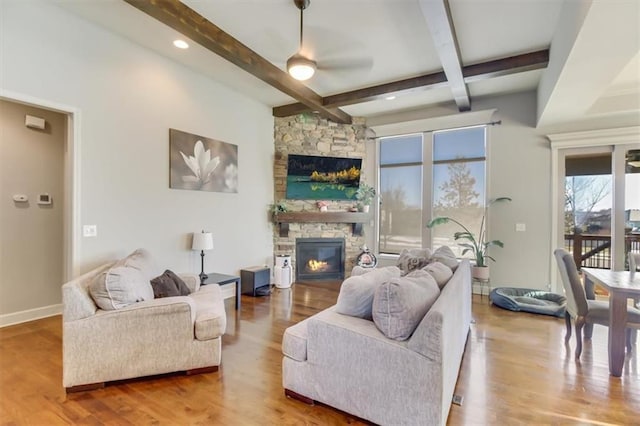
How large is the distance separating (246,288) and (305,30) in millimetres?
3699

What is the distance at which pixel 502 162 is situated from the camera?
5039mm

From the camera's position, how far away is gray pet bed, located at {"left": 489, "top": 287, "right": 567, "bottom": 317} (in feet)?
13.0

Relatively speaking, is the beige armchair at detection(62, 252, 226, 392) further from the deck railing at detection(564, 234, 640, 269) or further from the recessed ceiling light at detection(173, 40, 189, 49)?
the deck railing at detection(564, 234, 640, 269)

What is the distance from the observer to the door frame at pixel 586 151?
170 inches

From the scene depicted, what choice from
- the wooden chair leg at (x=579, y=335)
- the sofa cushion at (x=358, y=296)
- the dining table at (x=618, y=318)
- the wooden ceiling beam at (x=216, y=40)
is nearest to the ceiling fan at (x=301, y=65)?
the wooden ceiling beam at (x=216, y=40)

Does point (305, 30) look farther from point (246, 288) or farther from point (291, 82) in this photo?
point (246, 288)

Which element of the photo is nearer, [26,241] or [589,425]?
[589,425]

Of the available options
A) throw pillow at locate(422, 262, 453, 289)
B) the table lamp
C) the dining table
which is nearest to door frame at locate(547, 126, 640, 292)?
the dining table

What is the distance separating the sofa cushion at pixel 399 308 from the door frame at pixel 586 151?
411 cm

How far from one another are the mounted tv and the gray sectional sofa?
12.6ft

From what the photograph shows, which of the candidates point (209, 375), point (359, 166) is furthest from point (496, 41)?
point (209, 375)

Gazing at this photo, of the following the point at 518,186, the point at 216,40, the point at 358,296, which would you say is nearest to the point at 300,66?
the point at 216,40

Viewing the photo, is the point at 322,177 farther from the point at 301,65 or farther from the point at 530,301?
the point at 530,301

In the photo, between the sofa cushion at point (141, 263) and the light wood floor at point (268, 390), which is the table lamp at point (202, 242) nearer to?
the sofa cushion at point (141, 263)
